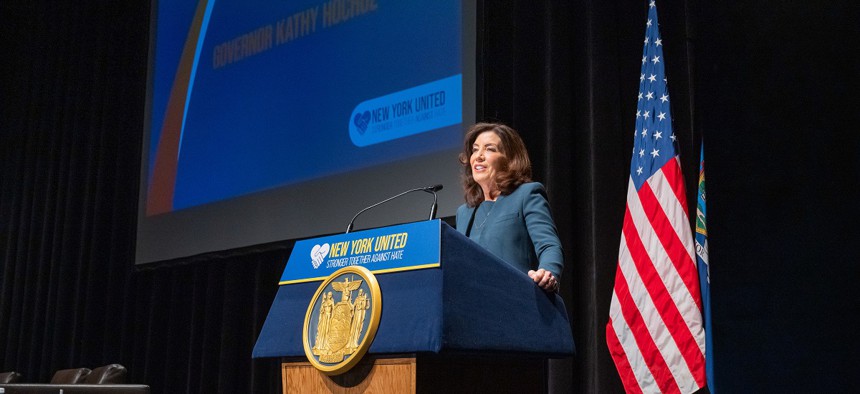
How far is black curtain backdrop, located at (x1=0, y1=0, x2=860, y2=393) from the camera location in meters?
0.43

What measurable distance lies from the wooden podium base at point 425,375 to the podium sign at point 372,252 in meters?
0.17

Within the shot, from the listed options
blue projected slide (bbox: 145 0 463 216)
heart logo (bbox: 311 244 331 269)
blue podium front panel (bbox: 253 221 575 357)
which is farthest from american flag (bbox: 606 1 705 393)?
heart logo (bbox: 311 244 331 269)

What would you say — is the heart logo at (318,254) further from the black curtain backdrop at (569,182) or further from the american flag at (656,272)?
the american flag at (656,272)

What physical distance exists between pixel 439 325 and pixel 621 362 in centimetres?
179

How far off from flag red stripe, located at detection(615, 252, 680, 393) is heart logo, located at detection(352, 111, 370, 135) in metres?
1.42

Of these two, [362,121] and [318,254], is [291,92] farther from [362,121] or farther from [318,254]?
[318,254]

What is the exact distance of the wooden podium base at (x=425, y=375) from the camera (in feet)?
4.35

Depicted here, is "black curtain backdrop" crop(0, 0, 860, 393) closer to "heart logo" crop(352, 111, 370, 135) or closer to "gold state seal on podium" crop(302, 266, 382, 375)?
"heart logo" crop(352, 111, 370, 135)

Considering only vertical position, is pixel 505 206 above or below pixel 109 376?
above

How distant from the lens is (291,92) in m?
4.29

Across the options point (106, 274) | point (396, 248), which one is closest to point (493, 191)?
point (396, 248)

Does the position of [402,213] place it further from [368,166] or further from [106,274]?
[106,274]

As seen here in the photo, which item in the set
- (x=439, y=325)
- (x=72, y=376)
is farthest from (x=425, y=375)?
(x=72, y=376)

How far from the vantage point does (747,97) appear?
446 millimetres
